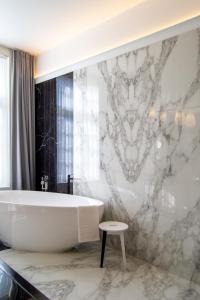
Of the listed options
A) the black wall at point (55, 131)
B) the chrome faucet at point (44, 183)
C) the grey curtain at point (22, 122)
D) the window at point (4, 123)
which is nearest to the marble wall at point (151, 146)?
the black wall at point (55, 131)

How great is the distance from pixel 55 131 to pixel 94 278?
238cm

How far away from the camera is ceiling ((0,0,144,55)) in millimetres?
2992

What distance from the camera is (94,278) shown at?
242cm

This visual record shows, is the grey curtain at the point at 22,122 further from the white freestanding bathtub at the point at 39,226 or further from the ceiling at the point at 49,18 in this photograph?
the white freestanding bathtub at the point at 39,226

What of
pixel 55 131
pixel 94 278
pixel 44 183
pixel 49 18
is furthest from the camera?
pixel 44 183

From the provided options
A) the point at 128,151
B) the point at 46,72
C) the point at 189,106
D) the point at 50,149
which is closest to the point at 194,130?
the point at 189,106

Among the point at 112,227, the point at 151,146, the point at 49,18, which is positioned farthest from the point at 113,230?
the point at 49,18

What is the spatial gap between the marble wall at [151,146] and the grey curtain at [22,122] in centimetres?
124

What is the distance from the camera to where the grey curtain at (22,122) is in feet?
13.8

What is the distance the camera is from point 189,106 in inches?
95.8

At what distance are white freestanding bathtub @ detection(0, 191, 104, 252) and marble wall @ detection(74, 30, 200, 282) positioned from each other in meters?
0.48

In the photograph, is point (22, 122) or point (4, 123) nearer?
point (4, 123)

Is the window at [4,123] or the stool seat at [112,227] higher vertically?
the window at [4,123]

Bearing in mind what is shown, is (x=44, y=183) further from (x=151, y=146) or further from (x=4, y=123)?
(x=151, y=146)
